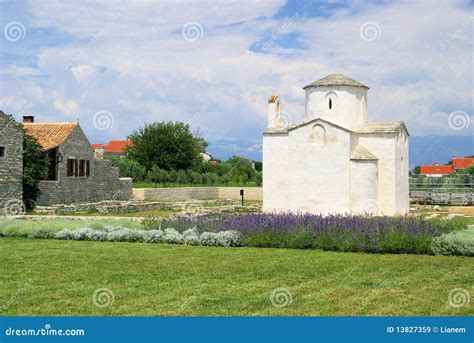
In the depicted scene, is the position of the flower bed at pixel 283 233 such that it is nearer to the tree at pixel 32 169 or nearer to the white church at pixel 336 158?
the white church at pixel 336 158

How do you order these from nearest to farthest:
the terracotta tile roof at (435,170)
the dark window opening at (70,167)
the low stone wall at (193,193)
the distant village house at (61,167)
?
the distant village house at (61,167) < the dark window opening at (70,167) < the low stone wall at (193,193) < the terracotta tile roof at (435,170)

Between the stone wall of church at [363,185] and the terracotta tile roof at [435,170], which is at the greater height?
the terracotta tile roof at [435,170]

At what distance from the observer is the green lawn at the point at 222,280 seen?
825 centimetres

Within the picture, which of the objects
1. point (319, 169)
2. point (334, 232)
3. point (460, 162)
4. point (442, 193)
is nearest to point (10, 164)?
point (319, 169)

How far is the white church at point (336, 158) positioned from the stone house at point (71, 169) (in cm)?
1112

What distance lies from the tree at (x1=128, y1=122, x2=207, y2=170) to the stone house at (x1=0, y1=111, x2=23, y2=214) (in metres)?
27.3

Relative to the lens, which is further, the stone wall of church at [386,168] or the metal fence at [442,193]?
the metal fence at [442,193]

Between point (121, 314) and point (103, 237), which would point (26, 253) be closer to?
point (103, 237)

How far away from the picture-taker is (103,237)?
1684cm

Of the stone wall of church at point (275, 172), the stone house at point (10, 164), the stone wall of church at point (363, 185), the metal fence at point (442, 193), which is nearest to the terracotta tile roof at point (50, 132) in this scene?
the stone house at point (10, 164)

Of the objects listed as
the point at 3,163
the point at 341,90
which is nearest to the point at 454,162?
Result: the point at 341,90

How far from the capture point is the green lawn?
8.25 metres

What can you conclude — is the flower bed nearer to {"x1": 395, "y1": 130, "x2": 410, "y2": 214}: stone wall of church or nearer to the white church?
the white church

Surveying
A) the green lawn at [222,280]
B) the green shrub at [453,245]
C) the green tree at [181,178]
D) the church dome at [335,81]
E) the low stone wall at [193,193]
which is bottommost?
the green lawn at [222,280]
